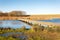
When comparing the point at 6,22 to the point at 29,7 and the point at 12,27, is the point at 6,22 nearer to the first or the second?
the point at 12,27

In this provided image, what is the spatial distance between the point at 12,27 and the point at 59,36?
2.67 feet

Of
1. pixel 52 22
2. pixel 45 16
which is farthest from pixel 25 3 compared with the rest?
pixel 52 22

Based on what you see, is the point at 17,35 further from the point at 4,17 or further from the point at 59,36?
the point at 59,36

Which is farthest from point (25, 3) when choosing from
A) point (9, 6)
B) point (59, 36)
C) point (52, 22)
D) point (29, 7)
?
point (59, 36)

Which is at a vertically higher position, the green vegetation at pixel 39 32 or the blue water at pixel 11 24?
the blue water at pixel 11 24

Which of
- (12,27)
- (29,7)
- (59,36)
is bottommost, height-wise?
(59,36)

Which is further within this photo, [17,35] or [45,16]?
[45,16]

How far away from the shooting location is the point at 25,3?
2.19 metres

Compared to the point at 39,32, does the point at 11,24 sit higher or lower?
higher

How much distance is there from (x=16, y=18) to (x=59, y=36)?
80 centimetres

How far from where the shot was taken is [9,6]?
7.12 ft

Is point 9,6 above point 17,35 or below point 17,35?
above

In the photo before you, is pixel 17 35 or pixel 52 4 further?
pixel 52 4

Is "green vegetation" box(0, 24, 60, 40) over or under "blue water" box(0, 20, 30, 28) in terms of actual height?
under
